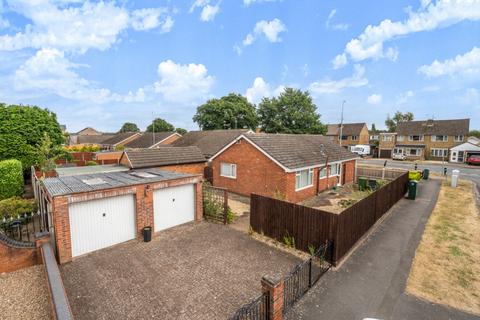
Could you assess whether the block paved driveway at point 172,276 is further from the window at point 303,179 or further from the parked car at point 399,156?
the parked car at point 399,156

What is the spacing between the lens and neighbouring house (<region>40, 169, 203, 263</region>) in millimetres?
8773

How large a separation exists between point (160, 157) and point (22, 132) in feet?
48.5

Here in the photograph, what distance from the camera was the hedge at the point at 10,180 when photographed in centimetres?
1647

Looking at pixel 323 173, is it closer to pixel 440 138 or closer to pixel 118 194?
pixel 118 194

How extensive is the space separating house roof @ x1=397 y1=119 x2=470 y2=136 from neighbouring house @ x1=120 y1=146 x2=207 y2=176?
1864 inches

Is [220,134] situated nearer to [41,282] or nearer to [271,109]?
[271,109]

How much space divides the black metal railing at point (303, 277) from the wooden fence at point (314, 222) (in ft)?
1.08

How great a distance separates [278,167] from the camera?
635 inches

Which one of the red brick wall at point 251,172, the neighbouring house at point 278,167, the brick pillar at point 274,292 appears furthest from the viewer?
the red brick wall at point 251,172

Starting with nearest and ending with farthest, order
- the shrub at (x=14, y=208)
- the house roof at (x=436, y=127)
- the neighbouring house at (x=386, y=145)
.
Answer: the shrub at (x=14, y=208)
the house roof at (x=436, y=127)
the neighbouring house at (x=386, y=145)

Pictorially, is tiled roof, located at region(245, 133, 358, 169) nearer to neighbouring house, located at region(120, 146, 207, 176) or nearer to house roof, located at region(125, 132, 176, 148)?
neighbouring house, located at region(120, 146, 207, 176)

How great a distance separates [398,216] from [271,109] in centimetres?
3452

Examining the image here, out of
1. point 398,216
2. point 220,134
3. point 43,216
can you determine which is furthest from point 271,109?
point 43,216

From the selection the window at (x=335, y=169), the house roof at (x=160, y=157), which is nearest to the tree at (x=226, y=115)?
the house roof at (x=160, y=157)
